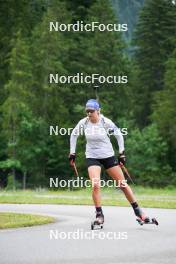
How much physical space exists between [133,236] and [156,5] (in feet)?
206

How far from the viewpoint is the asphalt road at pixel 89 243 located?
7191 millimetres

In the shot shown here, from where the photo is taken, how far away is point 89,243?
8344 mm

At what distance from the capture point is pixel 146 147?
5541 centimetres

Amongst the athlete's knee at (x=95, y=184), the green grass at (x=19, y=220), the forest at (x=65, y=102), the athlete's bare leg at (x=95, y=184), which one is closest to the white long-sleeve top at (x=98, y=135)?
the athlete's bare leg at (x=95, y=184)

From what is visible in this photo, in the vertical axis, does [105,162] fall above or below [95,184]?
above

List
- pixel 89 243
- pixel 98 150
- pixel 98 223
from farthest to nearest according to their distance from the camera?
pixel 98 150 < pixel 98 223 < pixel 89 243

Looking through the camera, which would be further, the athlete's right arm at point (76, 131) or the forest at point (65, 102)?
the forest at point (65, 102)

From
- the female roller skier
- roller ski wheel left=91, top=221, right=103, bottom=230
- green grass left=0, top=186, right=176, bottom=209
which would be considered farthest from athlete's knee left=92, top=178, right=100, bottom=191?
green grass left=0, top=186, right=176, bottom=209

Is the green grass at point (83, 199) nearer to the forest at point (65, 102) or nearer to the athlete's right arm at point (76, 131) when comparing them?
the athlete's right arm at point (76, 131)

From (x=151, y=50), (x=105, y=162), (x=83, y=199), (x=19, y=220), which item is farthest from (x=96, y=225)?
(x=151, y=50)

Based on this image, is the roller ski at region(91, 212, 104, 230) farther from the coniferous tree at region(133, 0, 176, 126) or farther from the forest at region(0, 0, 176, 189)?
the coniferous tree at region(133, 0, 176, 126)

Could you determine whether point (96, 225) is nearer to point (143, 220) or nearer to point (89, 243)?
point (143, 220)

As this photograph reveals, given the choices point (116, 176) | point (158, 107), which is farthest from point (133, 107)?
point (116, 176)

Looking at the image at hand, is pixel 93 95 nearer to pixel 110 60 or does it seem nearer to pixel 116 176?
pixel 110 60
